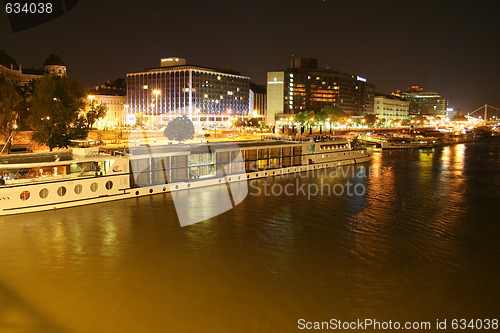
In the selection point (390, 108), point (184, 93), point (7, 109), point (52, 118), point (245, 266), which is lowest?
point (245, 266)

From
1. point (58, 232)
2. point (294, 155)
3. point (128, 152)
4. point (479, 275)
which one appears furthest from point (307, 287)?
point (294, 155)

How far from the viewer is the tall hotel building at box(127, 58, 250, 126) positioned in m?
111

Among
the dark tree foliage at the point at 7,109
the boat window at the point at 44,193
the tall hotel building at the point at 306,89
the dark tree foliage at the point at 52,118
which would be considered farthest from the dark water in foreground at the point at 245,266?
the tall hotel building at the point at 306,89

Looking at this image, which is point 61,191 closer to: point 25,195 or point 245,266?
point 25,195

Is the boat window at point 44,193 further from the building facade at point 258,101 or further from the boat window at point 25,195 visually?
the building facade at point 258,101

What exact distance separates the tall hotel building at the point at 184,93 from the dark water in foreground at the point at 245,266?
301 ft

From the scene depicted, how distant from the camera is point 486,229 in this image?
17.1 meters

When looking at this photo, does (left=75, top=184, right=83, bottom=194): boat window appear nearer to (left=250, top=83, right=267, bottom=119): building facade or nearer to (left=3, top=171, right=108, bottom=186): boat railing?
(left=3, top=171, right=108, bottom=186): boat railing

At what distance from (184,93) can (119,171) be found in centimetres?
9333

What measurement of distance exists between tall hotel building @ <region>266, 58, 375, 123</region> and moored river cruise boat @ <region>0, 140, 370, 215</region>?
10170cm

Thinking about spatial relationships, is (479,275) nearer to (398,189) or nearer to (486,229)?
(486,229)

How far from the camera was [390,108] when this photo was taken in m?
171

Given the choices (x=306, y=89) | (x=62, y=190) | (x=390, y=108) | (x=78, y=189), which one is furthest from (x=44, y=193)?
(x=390, y=108)

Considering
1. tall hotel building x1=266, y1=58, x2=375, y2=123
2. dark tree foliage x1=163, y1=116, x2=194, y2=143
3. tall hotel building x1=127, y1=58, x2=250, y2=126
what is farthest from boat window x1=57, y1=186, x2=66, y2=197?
tall hotel building x1=266, y1=58, x2=375, y2=123
